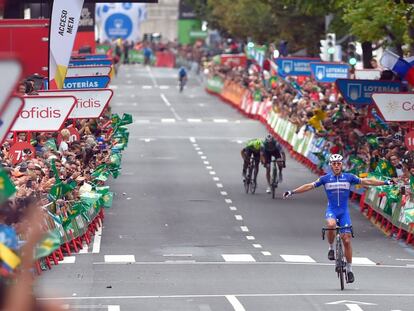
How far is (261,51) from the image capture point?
61188mm

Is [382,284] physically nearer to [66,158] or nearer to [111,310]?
[111,310]

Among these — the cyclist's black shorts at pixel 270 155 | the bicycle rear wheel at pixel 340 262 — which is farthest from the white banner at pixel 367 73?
the bicycle rear wheel at pixel 340 262

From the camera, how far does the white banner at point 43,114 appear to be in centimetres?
2466

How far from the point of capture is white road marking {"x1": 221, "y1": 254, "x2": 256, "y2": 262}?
78.8 feet

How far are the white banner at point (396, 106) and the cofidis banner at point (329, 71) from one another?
15.5 metres

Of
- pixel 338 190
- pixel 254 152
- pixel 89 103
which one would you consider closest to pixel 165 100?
pixel 254 152

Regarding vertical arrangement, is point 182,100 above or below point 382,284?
below

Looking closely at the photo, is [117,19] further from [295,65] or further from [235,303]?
[235,303]

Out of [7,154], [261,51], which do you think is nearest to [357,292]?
[7,154]

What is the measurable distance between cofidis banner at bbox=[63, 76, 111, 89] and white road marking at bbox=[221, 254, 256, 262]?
390 inches

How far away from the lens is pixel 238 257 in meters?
24.5

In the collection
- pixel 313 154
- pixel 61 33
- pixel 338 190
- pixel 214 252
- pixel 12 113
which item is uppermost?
pixel 12 113

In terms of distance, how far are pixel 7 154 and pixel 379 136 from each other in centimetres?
1112

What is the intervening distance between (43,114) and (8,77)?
15.8 m
